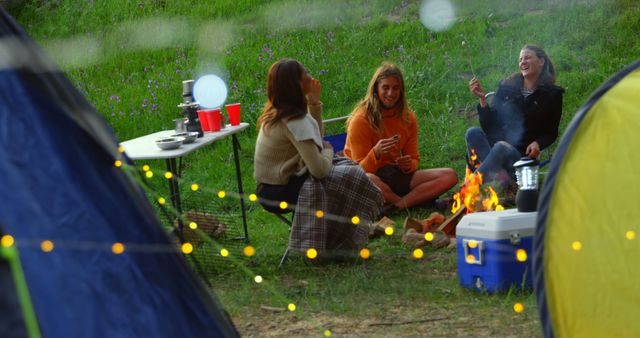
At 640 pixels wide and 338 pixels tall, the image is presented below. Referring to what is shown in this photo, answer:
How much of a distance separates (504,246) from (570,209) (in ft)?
4.60

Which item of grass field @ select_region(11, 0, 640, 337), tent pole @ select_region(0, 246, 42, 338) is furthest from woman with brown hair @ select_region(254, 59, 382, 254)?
tent pole @ select_region(0, 246, 42, 338)

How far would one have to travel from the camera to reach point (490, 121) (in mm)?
6059

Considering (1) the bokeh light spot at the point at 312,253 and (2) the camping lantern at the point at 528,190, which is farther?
(1) the bokeh light spot at the point at 312,253

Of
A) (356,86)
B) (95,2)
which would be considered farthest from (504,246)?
(95,2)

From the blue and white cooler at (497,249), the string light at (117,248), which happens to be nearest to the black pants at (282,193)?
the blue and white cooler at (497,249)

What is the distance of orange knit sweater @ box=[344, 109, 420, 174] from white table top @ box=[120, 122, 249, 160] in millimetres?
689

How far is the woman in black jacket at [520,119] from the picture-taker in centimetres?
582

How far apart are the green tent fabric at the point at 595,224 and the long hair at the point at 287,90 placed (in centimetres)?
233

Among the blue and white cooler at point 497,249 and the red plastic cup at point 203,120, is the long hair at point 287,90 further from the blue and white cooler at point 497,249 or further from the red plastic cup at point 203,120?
the blue and white cooler at point 497,249

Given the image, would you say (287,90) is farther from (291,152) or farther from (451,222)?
(451,222)

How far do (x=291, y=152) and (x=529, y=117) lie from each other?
1717mm

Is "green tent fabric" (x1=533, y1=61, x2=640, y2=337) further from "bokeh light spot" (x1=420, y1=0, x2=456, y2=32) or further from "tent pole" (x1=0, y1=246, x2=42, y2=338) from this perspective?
"bokeh light spot" (x1=420, y1=0, x2=456, y2=32)

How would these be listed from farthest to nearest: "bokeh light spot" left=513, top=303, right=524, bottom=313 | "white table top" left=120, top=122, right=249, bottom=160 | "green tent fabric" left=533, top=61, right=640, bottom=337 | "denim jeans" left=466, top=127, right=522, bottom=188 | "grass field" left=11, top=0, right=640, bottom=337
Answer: "denim jeans" left=466, top=127, right=522, bottom=188
"white table top" left=120, top=122, right=249, bottom=160
"grass field" left=11, top=0, right=640, bottom=337
"bokeh light spot" left=513, top=303, right=524, bottom=313
"green tent fabric" left=533, top=61, right=640, bottom=337

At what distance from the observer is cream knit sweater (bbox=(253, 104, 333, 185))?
4840 mm
